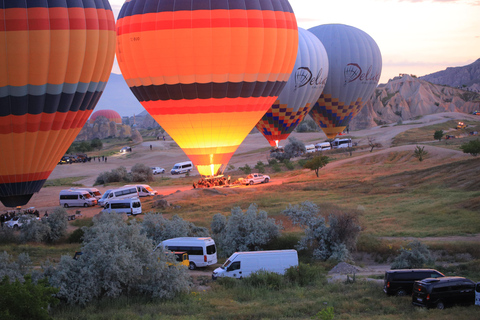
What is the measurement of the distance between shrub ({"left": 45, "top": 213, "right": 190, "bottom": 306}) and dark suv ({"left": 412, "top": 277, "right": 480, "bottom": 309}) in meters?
7.45

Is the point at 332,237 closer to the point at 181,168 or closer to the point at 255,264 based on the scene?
the point at 255,264

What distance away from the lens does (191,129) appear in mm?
29469

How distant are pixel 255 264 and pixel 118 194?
80.4 ft

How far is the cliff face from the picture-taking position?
506 feet

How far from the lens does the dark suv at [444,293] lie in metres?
15.1

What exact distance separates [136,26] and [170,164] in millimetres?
52734

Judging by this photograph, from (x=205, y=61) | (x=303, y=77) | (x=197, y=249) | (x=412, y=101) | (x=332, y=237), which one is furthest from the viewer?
(x=412, y=101)

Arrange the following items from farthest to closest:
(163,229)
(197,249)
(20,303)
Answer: (163,229), (197,249), (20,303)

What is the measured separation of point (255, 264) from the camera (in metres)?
20.0

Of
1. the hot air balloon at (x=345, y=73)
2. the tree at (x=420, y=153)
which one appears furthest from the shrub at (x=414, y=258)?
the tree at (x=420, y=153)

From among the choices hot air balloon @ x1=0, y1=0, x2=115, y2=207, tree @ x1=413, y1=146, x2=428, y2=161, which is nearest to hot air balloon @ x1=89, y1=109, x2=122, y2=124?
tree @ x1=413, y1=146, x2=428, y2=161

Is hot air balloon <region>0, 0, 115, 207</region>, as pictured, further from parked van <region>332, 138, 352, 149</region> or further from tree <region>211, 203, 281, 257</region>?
parked van <region>332, 138, 352, 149</region>

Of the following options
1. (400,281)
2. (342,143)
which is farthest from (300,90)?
(342,143)

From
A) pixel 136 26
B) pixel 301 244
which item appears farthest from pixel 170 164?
Answer: pixel 301 244
